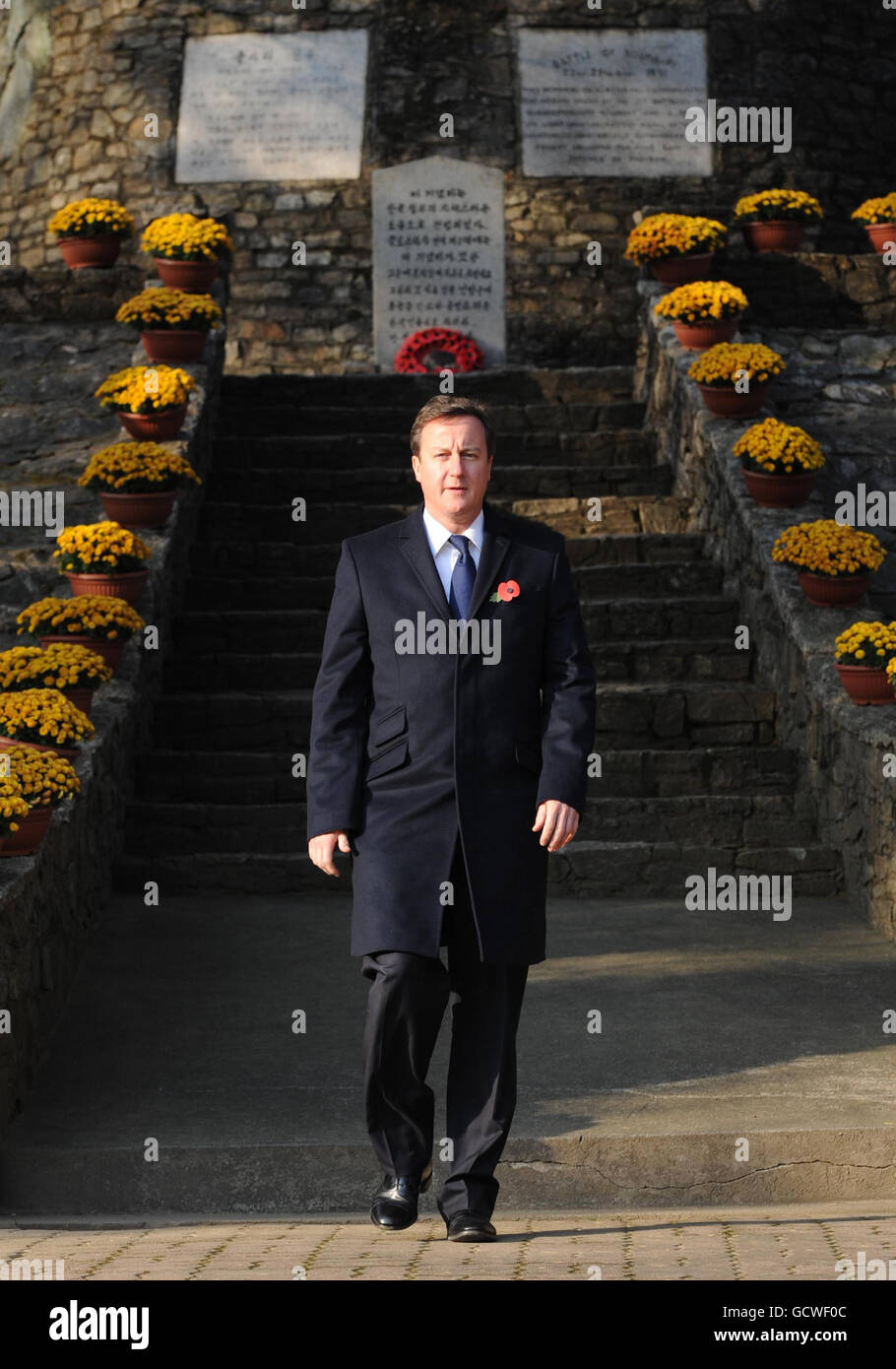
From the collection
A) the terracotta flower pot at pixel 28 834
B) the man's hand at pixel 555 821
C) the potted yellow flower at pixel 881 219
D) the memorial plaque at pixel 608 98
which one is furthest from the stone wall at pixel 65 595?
the potted yellow flower at pixel 881 219

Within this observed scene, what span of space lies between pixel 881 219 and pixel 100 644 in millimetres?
9099

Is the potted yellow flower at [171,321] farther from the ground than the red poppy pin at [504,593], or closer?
farther from the ground

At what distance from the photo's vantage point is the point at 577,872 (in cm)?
824

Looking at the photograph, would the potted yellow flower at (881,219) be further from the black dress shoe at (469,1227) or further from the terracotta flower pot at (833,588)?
the black dress shoe at (469,1227)

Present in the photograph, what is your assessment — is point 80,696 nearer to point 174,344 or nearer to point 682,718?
point 682,718

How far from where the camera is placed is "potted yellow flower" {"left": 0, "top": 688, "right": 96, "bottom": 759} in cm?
699

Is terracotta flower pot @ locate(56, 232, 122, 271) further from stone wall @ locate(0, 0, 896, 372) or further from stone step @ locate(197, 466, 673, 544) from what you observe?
stone step @ locate(197, 466, 673, 544)

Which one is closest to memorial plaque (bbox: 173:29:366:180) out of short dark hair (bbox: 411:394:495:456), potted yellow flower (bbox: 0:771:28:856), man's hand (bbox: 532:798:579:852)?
potted yellow flower (bbox: 0:771:28:856)

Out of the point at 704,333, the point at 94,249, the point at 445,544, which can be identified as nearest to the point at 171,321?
the point at 94,249

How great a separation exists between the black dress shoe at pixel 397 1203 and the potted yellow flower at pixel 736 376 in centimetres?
754

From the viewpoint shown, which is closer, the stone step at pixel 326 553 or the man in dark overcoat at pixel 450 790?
the man in dark overcoat at pixel 450 790

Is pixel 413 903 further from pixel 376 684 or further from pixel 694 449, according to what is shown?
pixel 694 449

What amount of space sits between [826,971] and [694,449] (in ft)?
16.6

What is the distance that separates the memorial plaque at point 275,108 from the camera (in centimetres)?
1712
